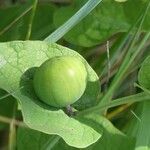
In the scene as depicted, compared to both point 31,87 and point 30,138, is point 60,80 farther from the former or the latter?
point 30,138

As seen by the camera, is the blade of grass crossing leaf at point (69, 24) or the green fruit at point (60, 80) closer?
the green fruit at point (60, 80)

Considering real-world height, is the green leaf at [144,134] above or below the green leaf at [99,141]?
above

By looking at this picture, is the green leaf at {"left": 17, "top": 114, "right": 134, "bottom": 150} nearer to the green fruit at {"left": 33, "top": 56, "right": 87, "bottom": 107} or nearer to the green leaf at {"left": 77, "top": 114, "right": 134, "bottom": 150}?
the green leaf at {"left": 77, "top": 114, "right": 134, "bottom": 150}

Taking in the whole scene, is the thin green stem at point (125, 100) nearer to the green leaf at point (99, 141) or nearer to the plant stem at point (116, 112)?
the green leaf at point (99, 141)

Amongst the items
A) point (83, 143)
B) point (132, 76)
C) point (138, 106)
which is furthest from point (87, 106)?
point (132, 76)

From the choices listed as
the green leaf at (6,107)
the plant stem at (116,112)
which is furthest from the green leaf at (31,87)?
the green leaf at (6,107)

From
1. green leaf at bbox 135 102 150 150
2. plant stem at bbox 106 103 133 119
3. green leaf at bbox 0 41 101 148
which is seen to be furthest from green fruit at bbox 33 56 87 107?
plant stem at bbox 106 103 133 119

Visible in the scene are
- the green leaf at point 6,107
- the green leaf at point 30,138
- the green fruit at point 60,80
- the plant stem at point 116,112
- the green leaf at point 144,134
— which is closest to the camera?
the green fruit at point 60,80
